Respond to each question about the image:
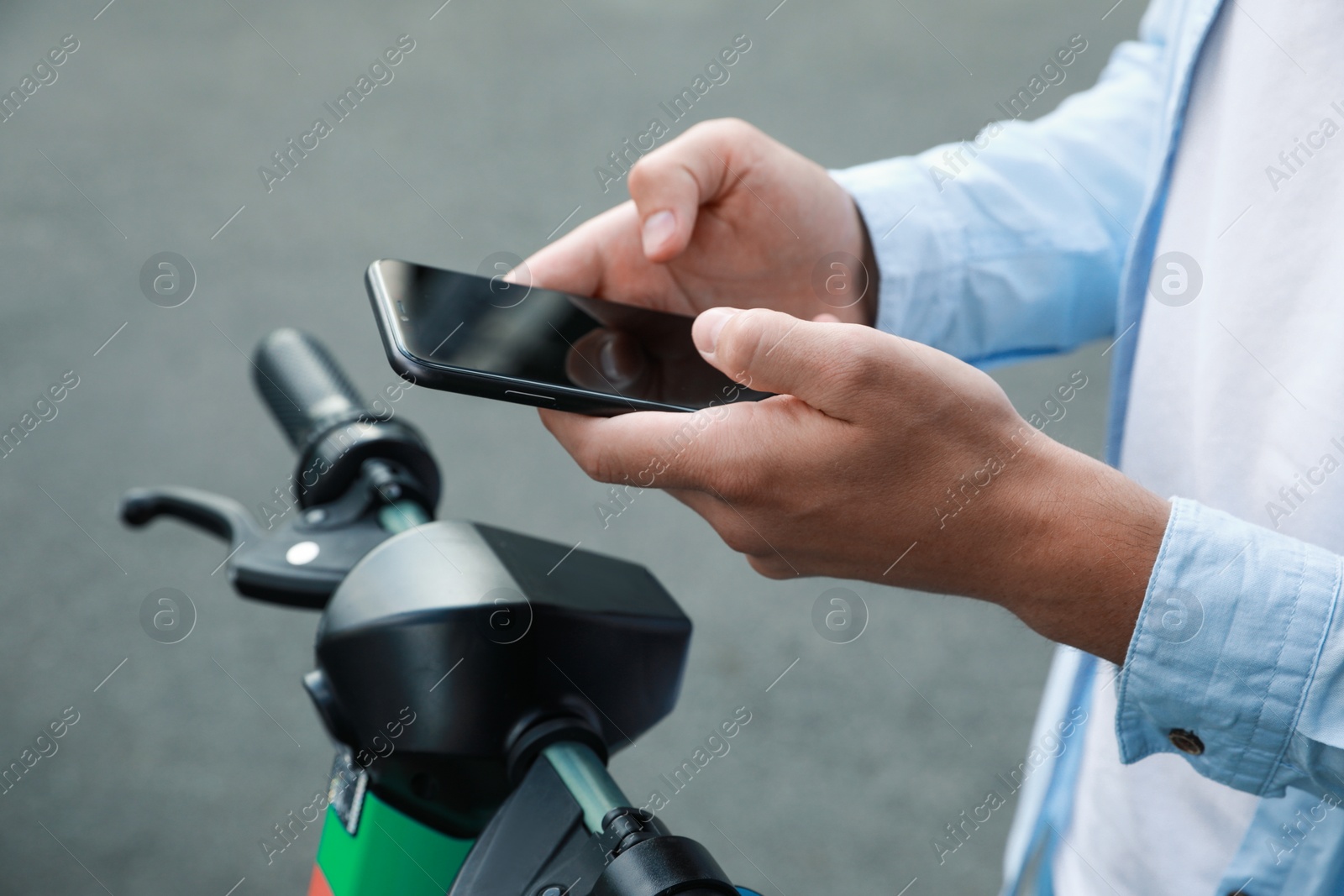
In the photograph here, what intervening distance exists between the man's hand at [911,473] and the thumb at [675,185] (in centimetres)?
18

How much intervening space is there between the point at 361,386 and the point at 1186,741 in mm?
1714

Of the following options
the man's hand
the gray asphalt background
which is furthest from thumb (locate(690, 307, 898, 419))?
the gray asphalt background

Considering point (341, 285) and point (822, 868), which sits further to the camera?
point (341, 285)

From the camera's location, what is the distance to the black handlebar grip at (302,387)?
2.28 feet

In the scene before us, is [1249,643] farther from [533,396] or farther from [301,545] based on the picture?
[301,545]

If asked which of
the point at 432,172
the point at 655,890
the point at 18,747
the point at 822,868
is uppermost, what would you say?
the point at 432,172

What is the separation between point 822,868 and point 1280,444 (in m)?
1.04

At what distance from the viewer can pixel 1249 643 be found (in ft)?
1.54

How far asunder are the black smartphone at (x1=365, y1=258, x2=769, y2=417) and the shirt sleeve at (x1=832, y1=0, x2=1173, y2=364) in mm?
163

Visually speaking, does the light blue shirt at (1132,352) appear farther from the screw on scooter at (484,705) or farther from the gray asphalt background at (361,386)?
the gray asphalt background at (361,386)

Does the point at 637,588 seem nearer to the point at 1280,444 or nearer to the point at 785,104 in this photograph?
the point at 1280,444

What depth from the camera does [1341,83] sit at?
553 mm

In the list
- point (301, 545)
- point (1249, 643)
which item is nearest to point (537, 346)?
point (301, 545)

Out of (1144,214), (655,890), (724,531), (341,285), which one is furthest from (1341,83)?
(341,285)
